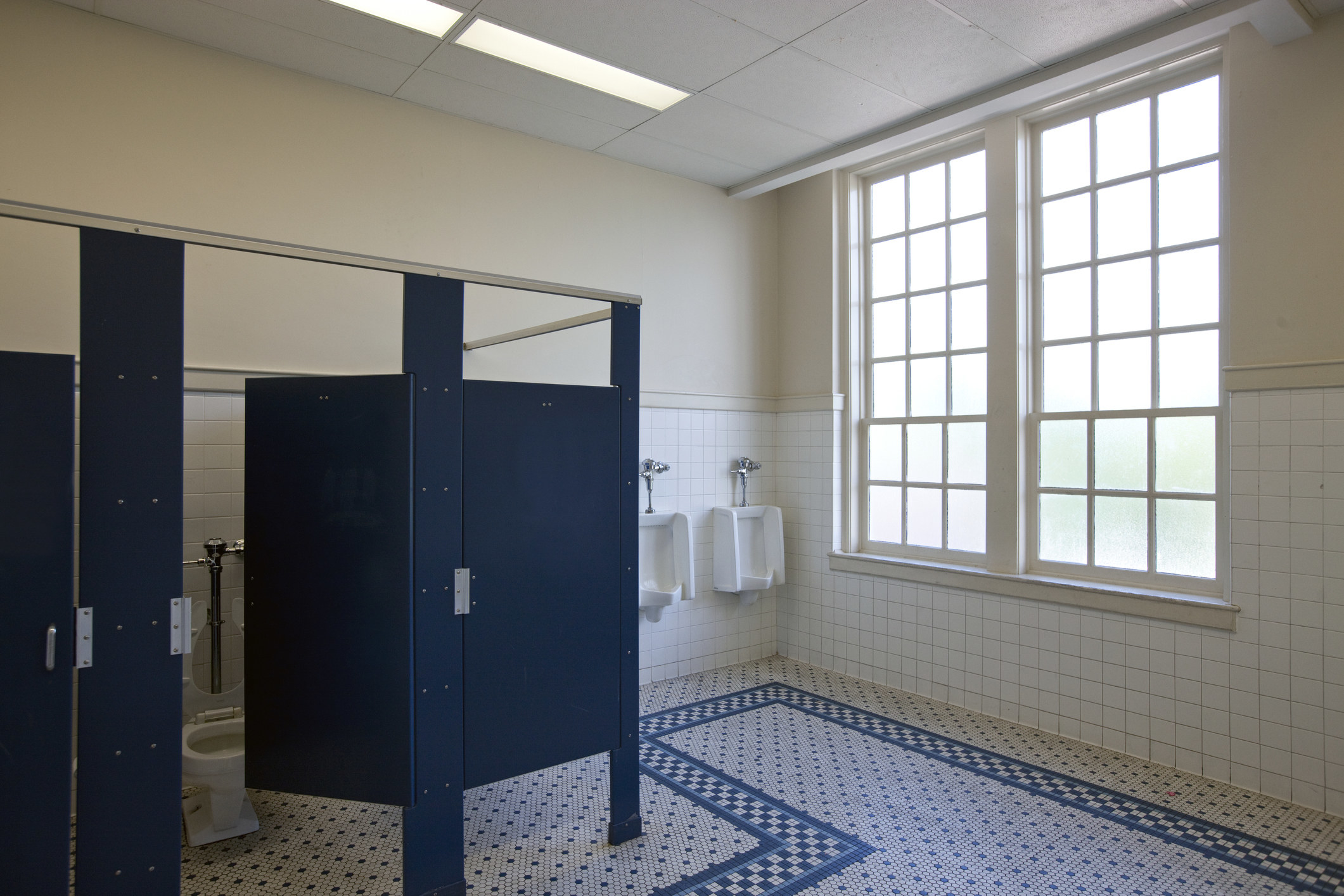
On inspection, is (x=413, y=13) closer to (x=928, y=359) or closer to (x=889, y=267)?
(x=889, y=267)

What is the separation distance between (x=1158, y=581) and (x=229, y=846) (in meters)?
3.60

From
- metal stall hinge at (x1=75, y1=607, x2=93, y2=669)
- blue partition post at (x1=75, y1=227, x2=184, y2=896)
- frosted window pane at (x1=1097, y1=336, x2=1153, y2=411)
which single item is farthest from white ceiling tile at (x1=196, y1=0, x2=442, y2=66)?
frosted window pane at (x1=1097, y1=336, x2=1153, y2=411)

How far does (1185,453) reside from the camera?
10.1ft

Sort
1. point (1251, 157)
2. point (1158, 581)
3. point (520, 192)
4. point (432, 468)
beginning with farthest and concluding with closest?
point (520, 192) < point (1158, 581) < point (1251, 157) < point (432, 468)

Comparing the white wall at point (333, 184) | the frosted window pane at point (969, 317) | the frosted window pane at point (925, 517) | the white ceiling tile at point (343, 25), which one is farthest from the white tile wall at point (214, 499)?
the frosted window pane at point (969, 317)

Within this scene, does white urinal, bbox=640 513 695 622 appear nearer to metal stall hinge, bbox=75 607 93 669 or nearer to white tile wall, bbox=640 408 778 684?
white tile wall, bbox=640 408 778 684

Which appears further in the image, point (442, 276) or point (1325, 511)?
point (1325, 511)

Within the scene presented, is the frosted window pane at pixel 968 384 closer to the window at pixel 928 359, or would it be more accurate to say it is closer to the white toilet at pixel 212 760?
the window at pixel 928 359

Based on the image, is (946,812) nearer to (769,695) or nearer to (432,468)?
(769,695)

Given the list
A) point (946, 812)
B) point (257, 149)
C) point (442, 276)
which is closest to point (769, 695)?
point (946, 812)

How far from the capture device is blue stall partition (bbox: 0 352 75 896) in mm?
1615

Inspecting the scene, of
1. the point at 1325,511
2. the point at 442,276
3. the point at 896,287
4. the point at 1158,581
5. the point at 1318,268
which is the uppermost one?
the point at 896,287

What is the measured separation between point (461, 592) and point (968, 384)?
9.20 feet

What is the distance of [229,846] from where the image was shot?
8.02 ft
